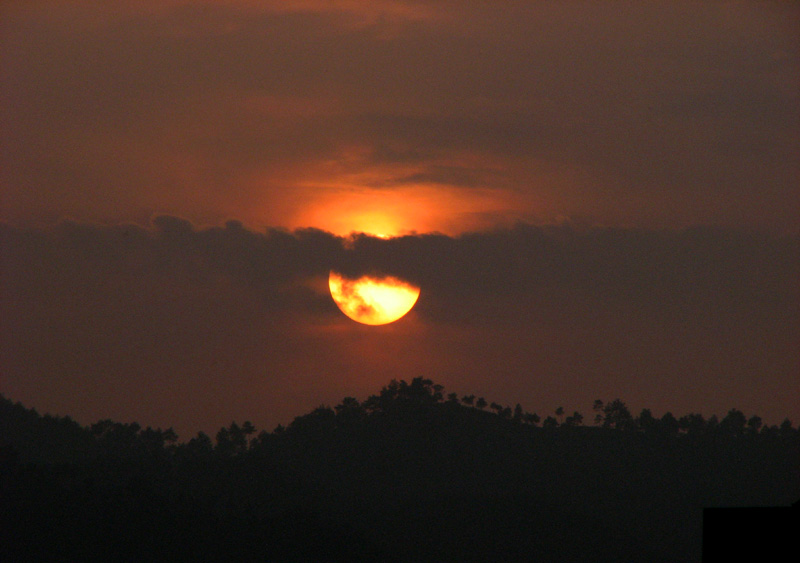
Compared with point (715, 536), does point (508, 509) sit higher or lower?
higher

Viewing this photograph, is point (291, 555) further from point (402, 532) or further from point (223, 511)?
point (402, 532)

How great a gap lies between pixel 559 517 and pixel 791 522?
155945mm

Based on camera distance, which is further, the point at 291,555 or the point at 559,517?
the point at 559,517

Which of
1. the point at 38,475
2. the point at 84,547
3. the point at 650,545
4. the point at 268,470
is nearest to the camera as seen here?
the point at 84,547

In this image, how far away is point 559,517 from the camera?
178m

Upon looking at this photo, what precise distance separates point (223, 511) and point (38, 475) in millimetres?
29677

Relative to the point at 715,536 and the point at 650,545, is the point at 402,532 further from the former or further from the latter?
the point at 715,536

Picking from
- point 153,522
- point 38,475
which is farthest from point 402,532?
point 38,475

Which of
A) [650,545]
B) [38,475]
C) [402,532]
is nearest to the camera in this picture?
[38,475]

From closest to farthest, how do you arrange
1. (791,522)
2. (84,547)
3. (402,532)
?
(791,522), (84,547), (402,532)

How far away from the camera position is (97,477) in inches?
6088

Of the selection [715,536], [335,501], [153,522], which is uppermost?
[335,501]

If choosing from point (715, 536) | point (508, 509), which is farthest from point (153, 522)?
point (715, 536)

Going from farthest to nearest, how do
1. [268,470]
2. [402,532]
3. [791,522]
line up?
[268,470], [402,532], [791,522]
